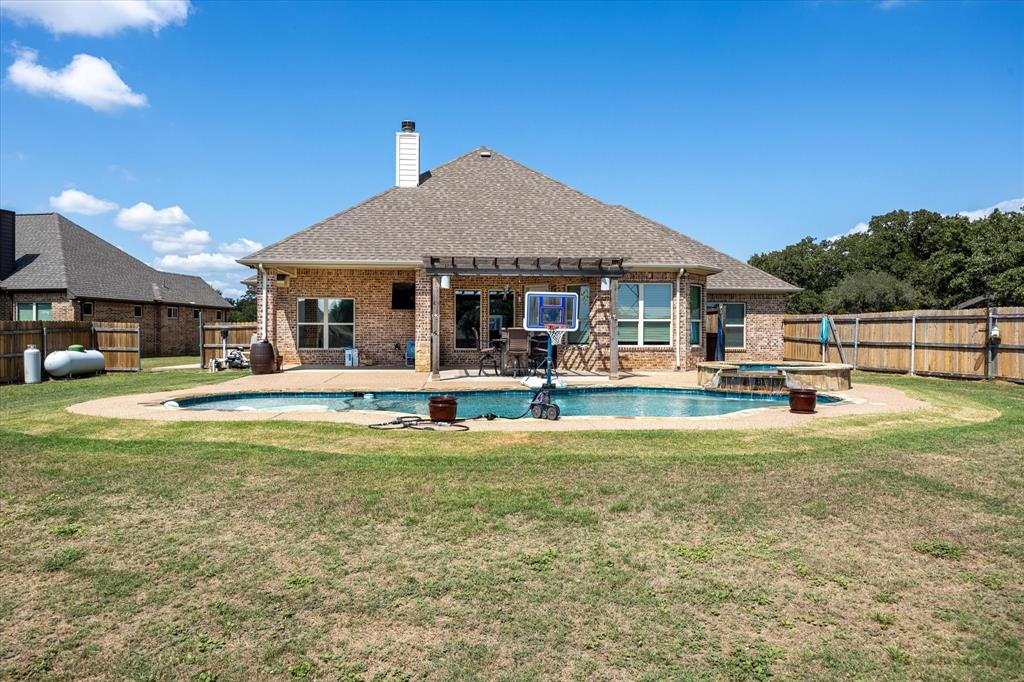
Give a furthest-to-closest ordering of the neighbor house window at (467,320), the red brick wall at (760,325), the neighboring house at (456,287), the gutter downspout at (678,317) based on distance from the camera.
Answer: the red brick wall at (760,325), the neighbor house window at (467,320), the gutter downspout at (678,317), the neighboring house at (456,287)

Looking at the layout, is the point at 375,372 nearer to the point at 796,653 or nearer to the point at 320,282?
the point at 320,282

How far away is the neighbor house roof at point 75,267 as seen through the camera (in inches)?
966

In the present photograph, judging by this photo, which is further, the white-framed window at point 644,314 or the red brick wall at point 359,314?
the red brick wall at point 359,314

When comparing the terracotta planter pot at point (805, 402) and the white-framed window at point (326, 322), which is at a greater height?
the white-framed window at point (326, 322)

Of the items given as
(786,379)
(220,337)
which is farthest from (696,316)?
(220,337)

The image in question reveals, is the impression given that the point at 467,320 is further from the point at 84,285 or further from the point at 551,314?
the point at 84,285

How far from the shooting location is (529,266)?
49.9ft

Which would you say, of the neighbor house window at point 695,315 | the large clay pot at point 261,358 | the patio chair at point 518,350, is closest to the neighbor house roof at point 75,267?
the large clay pot at point 261,358

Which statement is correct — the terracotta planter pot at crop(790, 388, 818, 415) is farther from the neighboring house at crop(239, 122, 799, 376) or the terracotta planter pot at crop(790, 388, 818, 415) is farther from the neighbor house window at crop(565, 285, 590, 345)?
the neighbor house window at crop(565, 285, 590, 345)

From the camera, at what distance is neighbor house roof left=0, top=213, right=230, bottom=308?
24547mm

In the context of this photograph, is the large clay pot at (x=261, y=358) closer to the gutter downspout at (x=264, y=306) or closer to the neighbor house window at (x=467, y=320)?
the gutter downspout at (x=264, y=306)

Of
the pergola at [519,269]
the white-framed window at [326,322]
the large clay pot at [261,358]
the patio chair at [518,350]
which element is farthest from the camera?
the white-framed window at [326,322]

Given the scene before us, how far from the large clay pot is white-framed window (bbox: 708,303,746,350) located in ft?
A: 50.0

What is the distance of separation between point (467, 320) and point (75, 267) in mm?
19785
